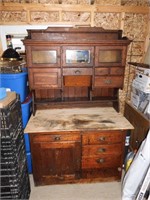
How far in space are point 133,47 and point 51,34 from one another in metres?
1.21

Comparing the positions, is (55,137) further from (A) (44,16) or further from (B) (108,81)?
(A) (44,16)

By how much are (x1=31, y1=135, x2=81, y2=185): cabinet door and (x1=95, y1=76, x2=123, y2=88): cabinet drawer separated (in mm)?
740

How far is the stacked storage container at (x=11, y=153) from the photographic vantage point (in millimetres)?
1308

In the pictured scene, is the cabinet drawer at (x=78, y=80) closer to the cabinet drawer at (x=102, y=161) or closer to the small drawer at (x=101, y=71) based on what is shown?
the small drawer at (x=101, y=71)

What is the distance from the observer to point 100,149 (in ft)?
→ 6.03

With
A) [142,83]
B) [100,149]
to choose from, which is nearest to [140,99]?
[142,83]

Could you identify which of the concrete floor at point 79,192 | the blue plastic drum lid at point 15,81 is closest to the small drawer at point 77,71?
the blue plastic drum lid at point 15,81

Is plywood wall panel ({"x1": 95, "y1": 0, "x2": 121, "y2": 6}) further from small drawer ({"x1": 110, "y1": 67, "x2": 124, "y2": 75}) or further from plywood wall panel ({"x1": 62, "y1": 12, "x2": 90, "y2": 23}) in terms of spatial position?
small drawer ({"x1": 110, "y1": 67, "x2": 124, "y2": 75})

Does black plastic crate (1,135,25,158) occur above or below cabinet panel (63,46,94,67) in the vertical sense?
below

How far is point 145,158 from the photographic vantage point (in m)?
1.56

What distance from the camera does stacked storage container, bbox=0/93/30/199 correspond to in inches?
51.5

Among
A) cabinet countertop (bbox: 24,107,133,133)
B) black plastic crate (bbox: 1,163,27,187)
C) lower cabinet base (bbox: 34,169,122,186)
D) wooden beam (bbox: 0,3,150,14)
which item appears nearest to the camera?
black plastic crate (bbox: 1,163,27,187)

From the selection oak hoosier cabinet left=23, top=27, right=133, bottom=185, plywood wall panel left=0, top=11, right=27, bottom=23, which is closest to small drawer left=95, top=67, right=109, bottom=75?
oak hoosier cabinet left=23, top=27, right=133, bottom=185

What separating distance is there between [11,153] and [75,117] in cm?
84
